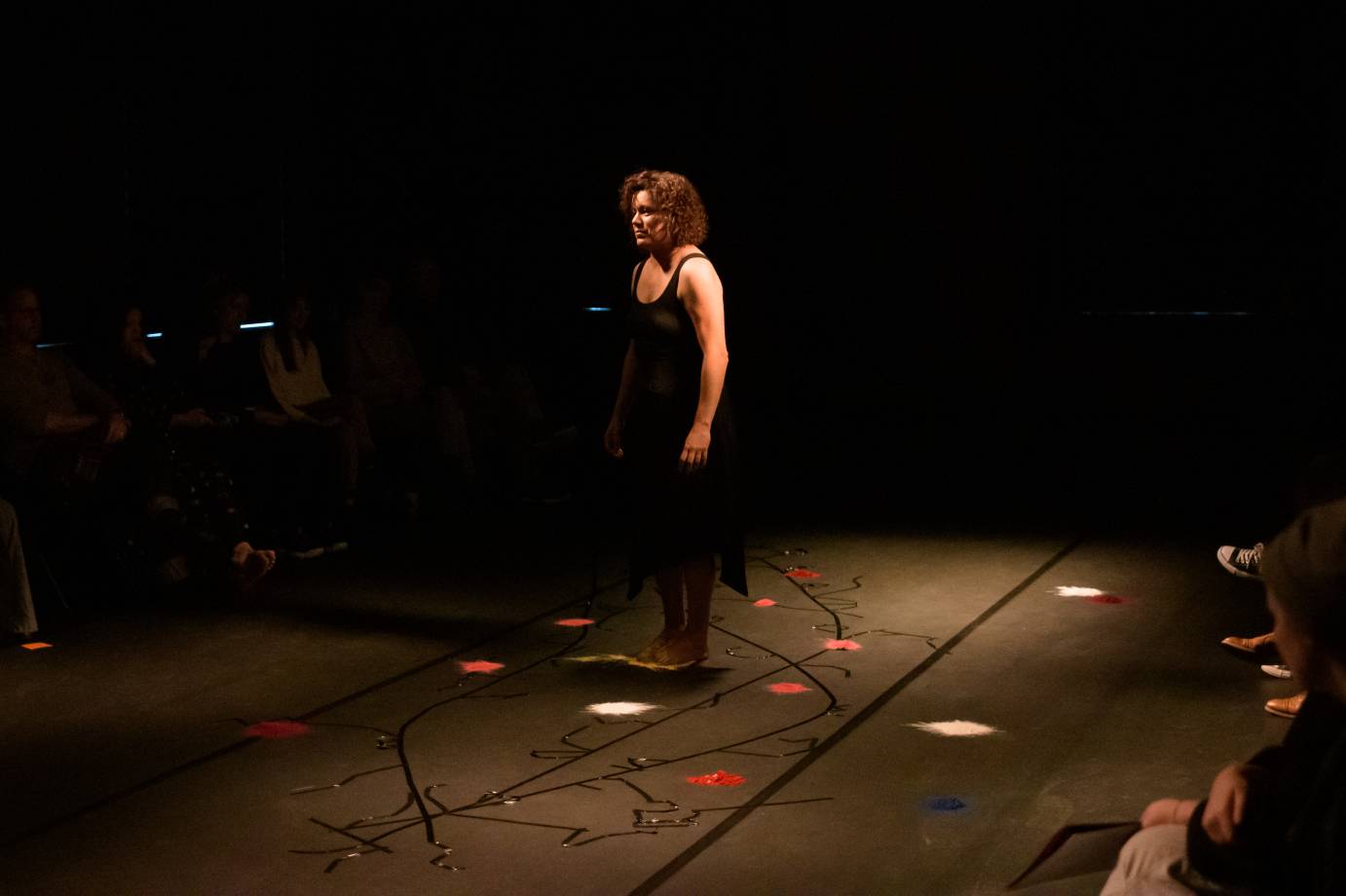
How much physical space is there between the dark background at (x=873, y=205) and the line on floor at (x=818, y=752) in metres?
2.18

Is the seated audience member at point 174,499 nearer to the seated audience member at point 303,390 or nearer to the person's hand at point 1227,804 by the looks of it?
the seated audience member at point 303,390

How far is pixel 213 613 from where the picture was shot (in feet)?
17.8

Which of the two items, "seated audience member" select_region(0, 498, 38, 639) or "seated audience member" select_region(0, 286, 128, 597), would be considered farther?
"seated audience member" select_region(0, 286, 128, 597)

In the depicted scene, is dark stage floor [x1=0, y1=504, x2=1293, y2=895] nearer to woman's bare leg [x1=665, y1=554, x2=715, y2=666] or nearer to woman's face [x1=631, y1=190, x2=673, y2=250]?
woman's bare leg [x1=665, y1=554, x2=715, y2=666]

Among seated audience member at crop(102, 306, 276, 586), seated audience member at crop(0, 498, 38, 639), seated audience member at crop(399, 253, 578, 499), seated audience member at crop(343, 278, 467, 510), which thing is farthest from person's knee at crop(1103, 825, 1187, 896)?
seated audience member at crop(399, 253, 578, 499)

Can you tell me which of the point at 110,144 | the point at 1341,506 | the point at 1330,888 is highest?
the point at 110,144

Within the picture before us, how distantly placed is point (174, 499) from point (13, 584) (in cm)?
81

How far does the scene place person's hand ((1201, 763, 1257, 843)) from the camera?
6.18ft

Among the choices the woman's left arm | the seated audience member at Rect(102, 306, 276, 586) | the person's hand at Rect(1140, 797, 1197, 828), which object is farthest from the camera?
the seated audience member at Rect(102, 306, 276, 586)

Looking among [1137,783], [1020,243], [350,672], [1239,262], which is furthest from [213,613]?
[1239,262]

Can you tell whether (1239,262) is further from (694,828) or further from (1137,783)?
(694,828)

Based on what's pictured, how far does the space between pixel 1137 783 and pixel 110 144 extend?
18.0 feet

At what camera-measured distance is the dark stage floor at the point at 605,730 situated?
10.6 ft

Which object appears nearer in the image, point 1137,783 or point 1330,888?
point 1330,888
